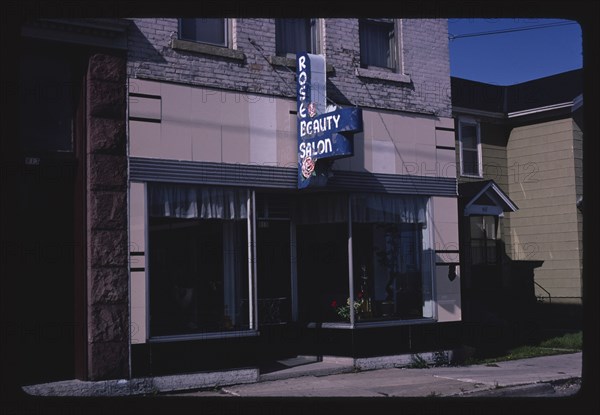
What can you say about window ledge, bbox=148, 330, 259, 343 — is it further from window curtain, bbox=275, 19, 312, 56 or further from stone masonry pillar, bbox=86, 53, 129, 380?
window curtain, bbox=275, 19, 312, 56

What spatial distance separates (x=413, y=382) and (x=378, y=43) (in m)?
6.35

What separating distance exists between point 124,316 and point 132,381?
0.92 meters

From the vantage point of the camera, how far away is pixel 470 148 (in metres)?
21.0

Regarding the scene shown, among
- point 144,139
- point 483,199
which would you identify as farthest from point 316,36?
point 483,199

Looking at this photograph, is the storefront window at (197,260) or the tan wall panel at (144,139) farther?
the storefront window at (197,260)

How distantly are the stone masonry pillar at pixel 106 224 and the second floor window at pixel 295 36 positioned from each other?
10.8 feet

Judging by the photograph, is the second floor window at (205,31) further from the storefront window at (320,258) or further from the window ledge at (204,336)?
the window ledge at (204,336)

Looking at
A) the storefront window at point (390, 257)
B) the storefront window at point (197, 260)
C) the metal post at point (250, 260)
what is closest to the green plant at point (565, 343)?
the storefront window at point (390, 257)

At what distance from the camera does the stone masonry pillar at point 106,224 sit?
35.4ft

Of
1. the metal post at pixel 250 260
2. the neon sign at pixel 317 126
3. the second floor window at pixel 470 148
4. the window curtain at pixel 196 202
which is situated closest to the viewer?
the window curtain at pixel 196 202

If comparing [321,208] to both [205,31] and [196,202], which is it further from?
[205,31]

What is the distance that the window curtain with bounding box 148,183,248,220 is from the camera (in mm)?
11578

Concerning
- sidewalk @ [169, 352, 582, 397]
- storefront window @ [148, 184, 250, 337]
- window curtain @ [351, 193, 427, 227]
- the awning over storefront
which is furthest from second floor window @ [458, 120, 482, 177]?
storefront window @ [148, 184, 250, 337]
